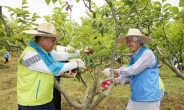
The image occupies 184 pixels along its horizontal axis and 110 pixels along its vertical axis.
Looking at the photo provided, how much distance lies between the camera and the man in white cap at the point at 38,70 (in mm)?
2148

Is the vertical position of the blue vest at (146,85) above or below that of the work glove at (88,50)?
below

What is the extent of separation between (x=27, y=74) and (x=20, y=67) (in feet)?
0.47

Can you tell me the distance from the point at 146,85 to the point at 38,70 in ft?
4.17

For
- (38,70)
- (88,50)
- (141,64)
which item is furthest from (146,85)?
(38,70)

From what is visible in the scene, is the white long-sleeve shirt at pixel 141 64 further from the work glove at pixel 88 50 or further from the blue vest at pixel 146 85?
the work glove at pixel 88 50

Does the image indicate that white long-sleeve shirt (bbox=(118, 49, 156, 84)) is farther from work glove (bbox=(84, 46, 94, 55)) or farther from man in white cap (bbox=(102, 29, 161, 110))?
work glove (bbox=(84, 46, 94, 55))

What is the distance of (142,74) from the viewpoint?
8.48 feet

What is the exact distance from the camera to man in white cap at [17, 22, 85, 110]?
2.15 meters

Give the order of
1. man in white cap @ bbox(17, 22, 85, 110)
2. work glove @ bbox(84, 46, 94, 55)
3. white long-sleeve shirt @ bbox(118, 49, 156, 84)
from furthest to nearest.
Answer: white long-sleeve shirt @ bbox(118, 49, 156, 84) < man in white cap @ bbox(17, 22, 85, 110) < work glove @ bbox(84, 46, 94, 55)

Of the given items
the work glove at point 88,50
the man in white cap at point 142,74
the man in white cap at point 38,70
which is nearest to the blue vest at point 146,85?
the man in white cap at point 142,74

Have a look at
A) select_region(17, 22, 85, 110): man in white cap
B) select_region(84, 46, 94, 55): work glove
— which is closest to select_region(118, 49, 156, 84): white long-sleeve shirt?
select_region(17, 22, 85, 110): man in white cap

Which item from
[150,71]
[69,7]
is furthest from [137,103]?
[69,7]

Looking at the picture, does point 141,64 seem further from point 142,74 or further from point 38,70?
point 38,70

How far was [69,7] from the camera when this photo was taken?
3105 millimetres
